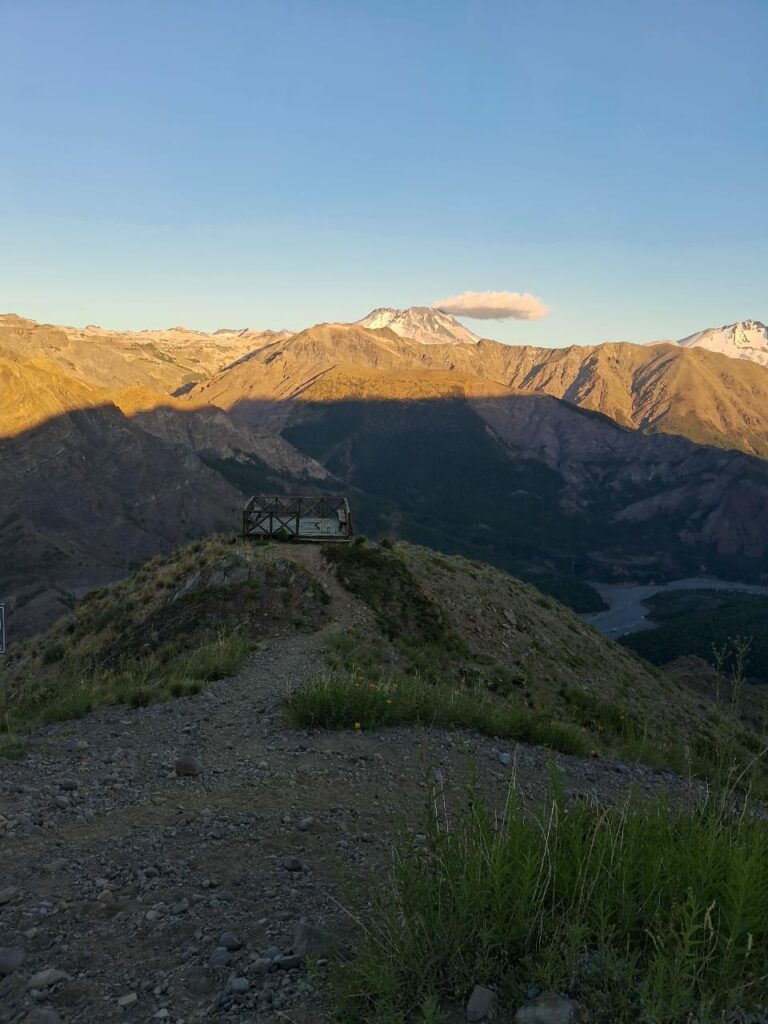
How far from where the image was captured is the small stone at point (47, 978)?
15.3 ft

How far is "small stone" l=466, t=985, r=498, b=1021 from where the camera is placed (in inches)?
145

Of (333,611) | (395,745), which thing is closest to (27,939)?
(395,745)

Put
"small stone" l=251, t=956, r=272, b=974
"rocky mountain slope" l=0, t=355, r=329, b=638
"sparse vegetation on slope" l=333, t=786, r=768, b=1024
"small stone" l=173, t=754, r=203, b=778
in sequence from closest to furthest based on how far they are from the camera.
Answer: "sparse vegetation on slope" l=333, t=786, r=768, b=1024
"small stone" l=251, t=956, r=272, b=974
"small stone" l=173, t=754, r=203, b=778
"rocky mountain slope" l=0, t=355, r=329, b=638

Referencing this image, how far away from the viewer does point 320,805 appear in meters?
7.59

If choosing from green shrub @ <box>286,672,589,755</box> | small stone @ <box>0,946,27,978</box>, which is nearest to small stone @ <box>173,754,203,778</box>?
green shrub @ <box>286,672,589,755</box>

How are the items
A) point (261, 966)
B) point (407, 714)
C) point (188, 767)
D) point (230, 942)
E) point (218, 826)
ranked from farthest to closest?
point (407, 714)
point (188, 767)
point (218, 826)
point (230, 942)
point (261, 966)

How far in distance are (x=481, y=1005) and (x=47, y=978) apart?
289 centimetres

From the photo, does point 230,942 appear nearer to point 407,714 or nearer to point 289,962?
point 289,962

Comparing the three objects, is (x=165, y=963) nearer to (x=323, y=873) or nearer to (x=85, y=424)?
(x=323, y=873)

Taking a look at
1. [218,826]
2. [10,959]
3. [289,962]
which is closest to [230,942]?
[289,962]

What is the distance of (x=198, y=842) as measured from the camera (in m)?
6.77

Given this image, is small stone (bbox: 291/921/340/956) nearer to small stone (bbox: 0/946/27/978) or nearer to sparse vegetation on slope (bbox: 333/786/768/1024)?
sparse vegetation on slope (bbox: 333/786/768/1024)

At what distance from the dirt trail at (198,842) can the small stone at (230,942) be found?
0.02 metres

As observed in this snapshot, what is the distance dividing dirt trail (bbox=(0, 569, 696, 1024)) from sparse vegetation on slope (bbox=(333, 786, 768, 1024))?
0.67m
